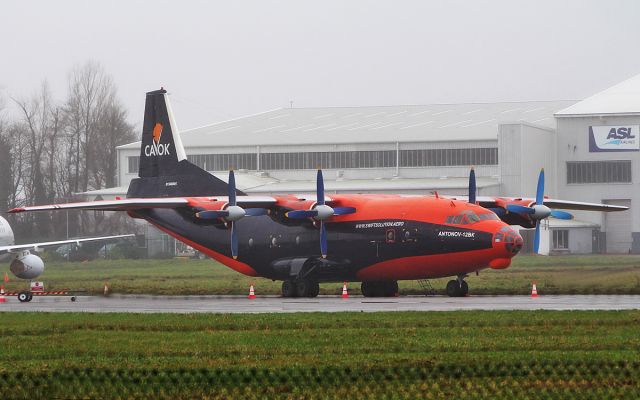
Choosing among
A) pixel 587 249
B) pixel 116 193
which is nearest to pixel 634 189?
pixel 587 249

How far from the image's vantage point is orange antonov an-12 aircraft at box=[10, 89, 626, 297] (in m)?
39.1

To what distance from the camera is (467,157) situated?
300 ft

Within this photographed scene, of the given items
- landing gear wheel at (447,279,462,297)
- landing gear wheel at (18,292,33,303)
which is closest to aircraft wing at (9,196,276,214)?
landing gear wheel at (18,292,33,303)

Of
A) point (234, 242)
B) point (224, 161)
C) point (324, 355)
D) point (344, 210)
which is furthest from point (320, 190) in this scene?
point (224, 161)

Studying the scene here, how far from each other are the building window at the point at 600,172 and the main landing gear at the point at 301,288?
175ft

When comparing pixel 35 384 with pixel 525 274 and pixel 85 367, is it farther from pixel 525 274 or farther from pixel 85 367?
pixel 525 274

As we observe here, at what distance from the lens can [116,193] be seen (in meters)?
89.9

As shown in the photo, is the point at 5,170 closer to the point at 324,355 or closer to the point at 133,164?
the point at 133,164

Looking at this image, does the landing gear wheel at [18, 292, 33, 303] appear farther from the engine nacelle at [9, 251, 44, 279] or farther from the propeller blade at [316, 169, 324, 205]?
the propeller blade at [316, 169, 324, 205]

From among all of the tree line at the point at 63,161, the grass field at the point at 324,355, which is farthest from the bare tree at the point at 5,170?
the grass field at the point at 324,355

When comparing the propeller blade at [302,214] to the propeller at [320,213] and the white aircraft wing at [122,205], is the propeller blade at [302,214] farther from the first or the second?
the white aircraft wing at [122,205]

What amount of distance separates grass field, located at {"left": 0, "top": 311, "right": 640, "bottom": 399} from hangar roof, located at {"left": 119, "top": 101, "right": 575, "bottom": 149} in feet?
215

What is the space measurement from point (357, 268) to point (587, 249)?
47.2 metres

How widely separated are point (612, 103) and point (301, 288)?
59.5 metres
